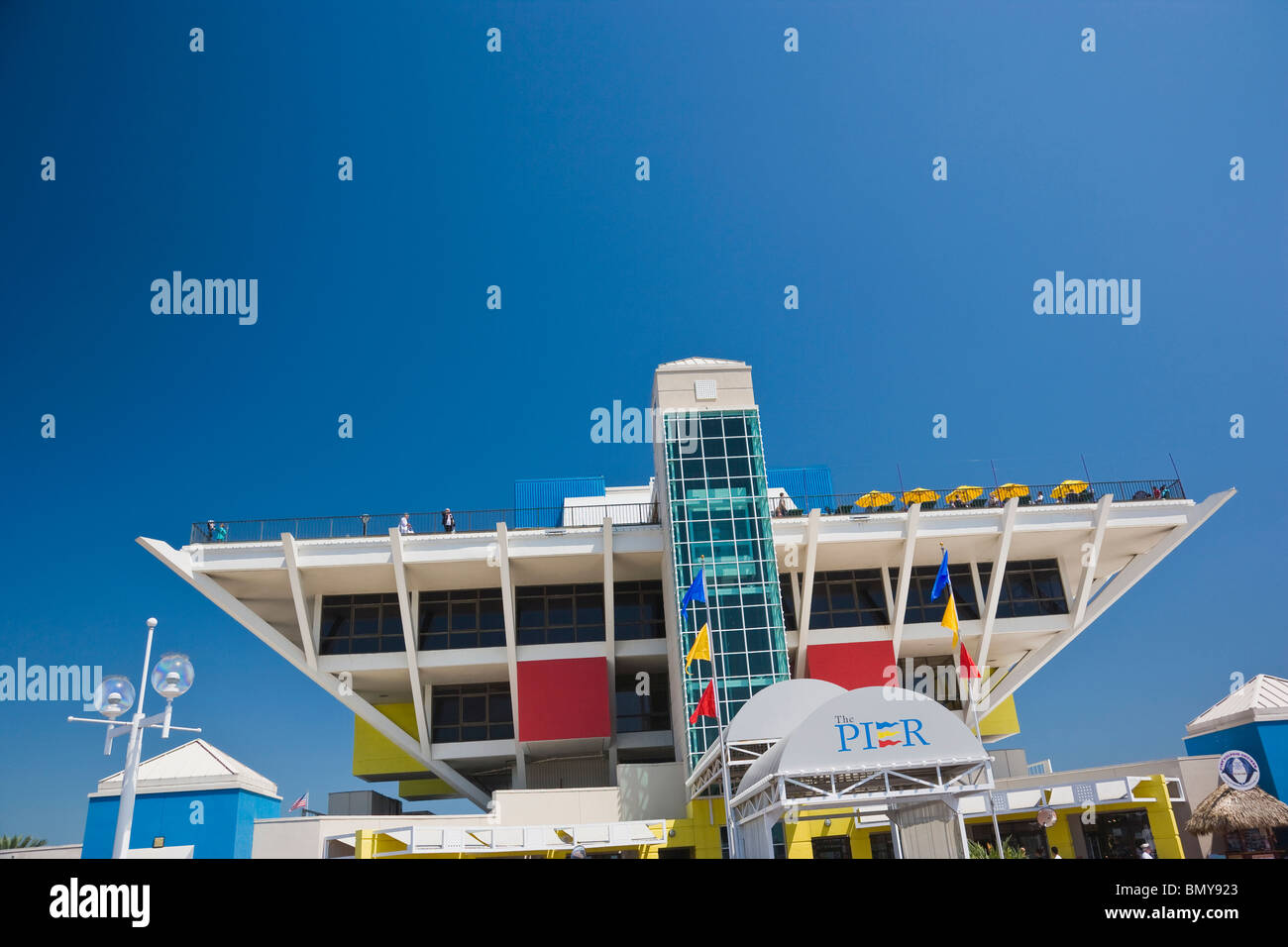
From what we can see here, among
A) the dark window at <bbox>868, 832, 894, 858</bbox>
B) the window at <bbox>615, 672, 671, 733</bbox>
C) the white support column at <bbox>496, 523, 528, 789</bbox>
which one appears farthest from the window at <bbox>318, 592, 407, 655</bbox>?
the dark window at <bbox>868, 832, 894, 858</bbox>

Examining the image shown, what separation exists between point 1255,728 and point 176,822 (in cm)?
3492

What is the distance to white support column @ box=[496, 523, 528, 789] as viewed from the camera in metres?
33.7

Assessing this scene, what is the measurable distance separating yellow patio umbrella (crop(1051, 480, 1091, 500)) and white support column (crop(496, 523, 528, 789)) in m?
24.2

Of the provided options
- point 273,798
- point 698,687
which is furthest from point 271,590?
point 698,687

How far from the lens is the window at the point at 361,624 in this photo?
3659 centimetres

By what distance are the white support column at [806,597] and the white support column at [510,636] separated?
12215 millimetres

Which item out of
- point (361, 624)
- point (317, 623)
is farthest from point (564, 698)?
point (317, 623)

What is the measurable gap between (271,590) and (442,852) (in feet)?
51.6

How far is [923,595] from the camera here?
38.0 meters

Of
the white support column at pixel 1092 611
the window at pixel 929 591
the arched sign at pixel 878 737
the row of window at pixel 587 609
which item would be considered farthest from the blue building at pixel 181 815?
the white support column at pixel 1092 611

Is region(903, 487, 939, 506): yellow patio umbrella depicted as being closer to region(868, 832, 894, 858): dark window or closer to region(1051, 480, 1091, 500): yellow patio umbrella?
region(1051, 480, 1091, 500): yellow patio umbrella

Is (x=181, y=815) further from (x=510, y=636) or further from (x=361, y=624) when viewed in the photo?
(x=510, y=636)
